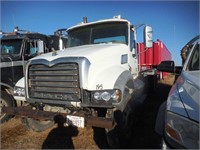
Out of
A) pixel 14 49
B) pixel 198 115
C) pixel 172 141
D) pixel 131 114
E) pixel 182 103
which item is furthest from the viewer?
pixel 14 49

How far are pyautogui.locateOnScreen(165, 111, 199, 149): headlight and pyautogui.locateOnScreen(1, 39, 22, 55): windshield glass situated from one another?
5.65 metres

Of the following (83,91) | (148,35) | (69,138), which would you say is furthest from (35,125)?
(148,35)

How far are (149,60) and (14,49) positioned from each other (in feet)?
19.7

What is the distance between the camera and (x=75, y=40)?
5770 mm

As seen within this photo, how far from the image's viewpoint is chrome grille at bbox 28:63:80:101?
373 centimetres

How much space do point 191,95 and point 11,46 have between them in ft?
19.6

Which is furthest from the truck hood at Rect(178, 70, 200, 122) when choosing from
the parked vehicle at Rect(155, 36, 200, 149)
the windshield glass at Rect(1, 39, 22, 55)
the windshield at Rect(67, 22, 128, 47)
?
the windshield glass at Rect(1, 39, 22, 55)

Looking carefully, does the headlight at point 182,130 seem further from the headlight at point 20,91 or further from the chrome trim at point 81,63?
the headlight at point 20,91

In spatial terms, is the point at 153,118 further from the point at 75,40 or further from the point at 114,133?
the point at 75,40

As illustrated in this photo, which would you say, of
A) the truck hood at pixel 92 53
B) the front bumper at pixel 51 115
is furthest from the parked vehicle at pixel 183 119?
the truck hood at pixel 92 53

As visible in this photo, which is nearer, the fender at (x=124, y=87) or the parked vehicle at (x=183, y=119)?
the parked vehicle at (x=183, y=119)

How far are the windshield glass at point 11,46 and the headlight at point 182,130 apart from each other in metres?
5.65

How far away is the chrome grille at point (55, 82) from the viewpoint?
3.73 metres

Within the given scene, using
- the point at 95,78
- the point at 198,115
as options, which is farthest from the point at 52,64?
the point at 198,115
